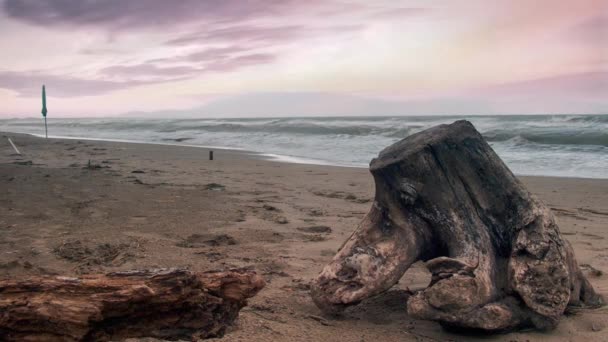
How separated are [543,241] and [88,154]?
50.4 ft

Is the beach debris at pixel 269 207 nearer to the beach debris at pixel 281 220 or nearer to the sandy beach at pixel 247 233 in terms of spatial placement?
the sandy beach at pixel 247 233

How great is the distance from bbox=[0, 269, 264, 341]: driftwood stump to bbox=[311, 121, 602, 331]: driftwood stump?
3.15 ft

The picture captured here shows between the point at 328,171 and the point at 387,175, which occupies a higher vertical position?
the point at 387,175

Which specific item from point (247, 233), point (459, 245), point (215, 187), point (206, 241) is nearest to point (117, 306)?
point (459, 245)

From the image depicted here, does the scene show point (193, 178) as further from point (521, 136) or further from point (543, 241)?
point (521, 136)

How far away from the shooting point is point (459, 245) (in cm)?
340

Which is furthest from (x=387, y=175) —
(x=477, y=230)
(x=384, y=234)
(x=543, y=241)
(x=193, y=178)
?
(x=193, y=178)

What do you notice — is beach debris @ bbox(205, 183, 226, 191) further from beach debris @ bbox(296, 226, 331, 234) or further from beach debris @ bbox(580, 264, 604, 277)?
beach debris @ bbox(580, 264, 604, 277)

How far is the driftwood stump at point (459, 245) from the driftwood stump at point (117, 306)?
0.96 meters

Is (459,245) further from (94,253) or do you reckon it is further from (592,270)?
(94,253)

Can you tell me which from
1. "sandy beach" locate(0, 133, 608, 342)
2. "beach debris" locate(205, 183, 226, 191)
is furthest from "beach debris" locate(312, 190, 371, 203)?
"beach debris" locate(205, 183, 226, 191)

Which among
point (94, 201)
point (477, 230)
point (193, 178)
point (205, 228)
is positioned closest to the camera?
point (477, 230)

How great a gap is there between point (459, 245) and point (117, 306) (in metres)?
2.14

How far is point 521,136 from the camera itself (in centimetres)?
2186
